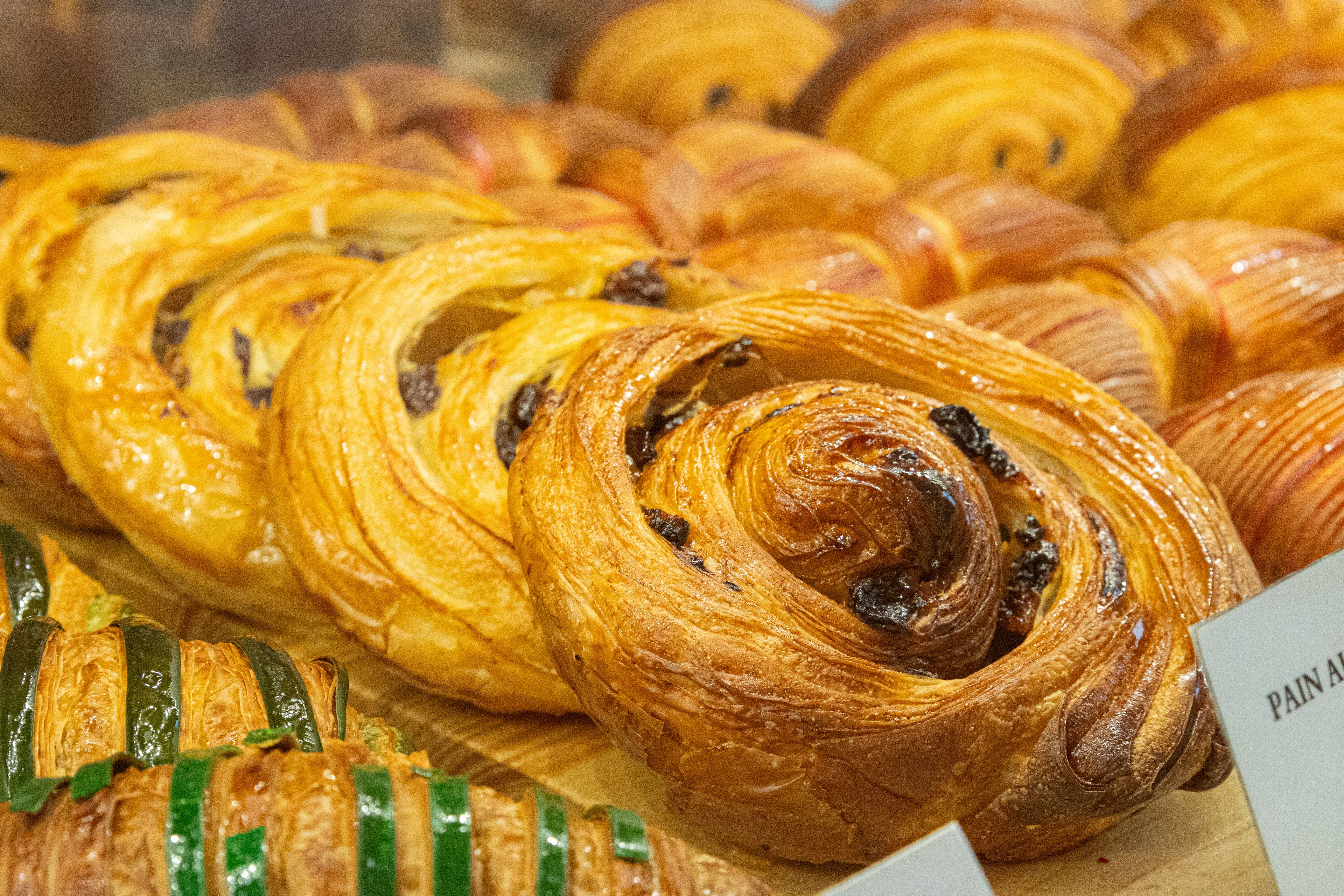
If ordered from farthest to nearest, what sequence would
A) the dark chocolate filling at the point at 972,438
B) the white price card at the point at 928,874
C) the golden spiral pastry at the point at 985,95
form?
the golden spiral pastry at the point at 985,95 < the dark chocolate filling at the point at 972,438 < the white price card at the point at 928,874

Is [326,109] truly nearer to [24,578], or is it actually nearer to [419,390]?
[419,390]

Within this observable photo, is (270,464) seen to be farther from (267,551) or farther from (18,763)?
(18,763)

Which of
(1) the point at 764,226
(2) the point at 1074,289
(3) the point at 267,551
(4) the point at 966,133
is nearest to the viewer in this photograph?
(3) the point at 267,551

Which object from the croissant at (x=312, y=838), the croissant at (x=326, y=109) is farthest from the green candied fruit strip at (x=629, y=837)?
the croissant at (x=326, y=109)

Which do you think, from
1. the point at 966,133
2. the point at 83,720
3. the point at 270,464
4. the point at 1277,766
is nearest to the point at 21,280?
the point at 270,464

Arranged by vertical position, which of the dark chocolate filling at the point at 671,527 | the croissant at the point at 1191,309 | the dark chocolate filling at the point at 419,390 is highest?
the croissant at the point at 1191,309

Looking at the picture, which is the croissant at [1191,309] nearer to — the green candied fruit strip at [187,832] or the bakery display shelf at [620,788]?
the bakery display shelf at [620,788]

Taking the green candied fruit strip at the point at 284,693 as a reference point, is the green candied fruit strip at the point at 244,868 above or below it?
below
